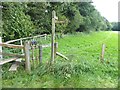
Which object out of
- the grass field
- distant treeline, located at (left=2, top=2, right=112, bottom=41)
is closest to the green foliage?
distant treeline, located at (left=2, top=2, right=112, bottom=41)

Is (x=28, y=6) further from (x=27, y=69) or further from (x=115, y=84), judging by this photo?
(x=115, y=84)

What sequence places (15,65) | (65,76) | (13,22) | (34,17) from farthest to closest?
(34,17), (13,22), (15,65), (65,76)

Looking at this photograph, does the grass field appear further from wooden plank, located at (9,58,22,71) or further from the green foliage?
the green foliage

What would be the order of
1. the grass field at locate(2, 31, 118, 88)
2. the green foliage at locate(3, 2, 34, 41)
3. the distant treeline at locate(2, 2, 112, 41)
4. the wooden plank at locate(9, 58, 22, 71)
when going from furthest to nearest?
the distant treeline at locate(2, 2, 112, 41) → the green foliage at locate(3, 2, 34, 41) → the wooden plank at locate(9, 58, 22, 71) → the grass field at locate(2, 31, 118, 88)

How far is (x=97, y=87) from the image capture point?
486cm

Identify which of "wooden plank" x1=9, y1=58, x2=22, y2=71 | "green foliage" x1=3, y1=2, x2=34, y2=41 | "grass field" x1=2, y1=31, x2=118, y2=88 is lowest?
"grass field" x1=2, y1=31, x2=118, y2=88

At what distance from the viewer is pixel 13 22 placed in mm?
10836

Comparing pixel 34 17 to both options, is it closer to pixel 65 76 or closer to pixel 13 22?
pixel 13 22

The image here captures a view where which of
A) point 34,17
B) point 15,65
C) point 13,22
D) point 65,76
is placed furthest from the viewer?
point 34,17

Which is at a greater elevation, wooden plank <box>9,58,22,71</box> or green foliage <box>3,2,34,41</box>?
green foliage <box>3,2,34,41</box>

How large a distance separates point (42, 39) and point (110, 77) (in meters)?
8.79

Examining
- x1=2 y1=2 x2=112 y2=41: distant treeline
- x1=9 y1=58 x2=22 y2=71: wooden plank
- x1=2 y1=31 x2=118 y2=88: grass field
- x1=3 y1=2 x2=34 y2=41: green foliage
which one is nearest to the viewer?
x1=2 y1=31 x2=118 y2=88: grass field

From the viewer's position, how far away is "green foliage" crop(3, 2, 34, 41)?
1032 centimetres

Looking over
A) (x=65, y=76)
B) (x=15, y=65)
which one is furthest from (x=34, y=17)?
(x=65, y=76)
